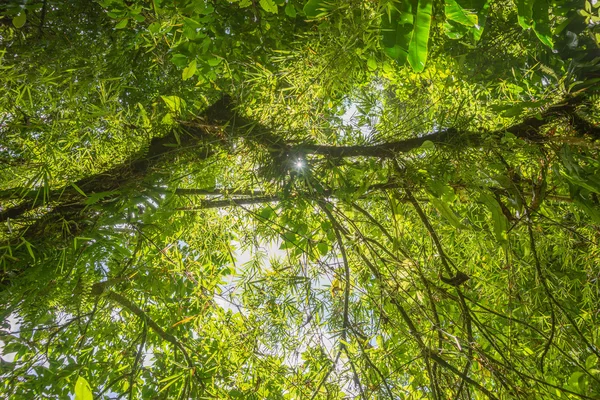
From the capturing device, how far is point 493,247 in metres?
0.92

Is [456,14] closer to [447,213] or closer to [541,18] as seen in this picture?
[541,18]

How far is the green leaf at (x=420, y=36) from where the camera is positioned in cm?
47

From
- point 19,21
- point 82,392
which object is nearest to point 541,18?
point 82,392

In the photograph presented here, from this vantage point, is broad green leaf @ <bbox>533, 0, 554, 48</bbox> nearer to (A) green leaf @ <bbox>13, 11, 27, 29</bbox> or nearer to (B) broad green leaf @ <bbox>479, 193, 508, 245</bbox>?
(B) broad green leaf @ <bbox>479, 193, 508, 245</bbox>

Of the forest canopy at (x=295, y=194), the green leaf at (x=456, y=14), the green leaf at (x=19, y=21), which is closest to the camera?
the green leaf at (x=456, y=14)

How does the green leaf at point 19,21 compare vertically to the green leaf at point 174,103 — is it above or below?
above

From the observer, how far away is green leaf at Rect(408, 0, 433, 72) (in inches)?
18.4

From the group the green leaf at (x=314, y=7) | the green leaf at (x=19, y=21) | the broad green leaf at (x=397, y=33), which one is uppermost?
the green leaf at (x=19, y=21)

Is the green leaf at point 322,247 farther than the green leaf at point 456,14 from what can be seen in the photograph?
Yes

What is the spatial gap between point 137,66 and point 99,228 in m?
0.64

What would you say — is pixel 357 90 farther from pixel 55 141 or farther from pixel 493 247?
pixel 55 141

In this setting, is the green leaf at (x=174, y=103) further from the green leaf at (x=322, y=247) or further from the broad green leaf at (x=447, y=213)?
the broad green leaf at (x=447, y=213)

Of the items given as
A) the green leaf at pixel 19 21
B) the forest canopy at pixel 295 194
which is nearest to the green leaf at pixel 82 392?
the forest canopy at pixel 295 194

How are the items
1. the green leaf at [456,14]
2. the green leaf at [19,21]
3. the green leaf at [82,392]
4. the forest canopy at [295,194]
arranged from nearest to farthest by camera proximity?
1. the green leaf at [456,14]
2. the green leaf at [82,392]
3. the forest canopy at [295,194]
4. the green leaf at [19,21]
